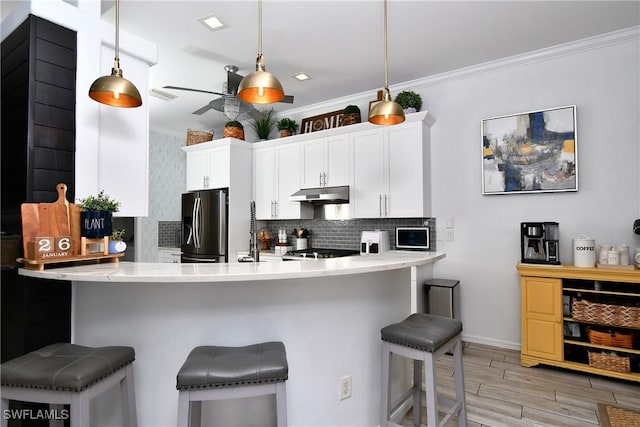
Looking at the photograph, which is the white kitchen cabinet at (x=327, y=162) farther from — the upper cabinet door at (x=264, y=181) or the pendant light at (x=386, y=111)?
the pendant light at (x=386, y=111)

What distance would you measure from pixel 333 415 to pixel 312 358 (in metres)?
0.35

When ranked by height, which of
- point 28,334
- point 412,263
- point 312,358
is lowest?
point 312,358

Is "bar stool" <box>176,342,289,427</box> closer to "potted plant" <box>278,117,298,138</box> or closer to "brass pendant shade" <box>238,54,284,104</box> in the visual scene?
"brass pendant shade" <box>238,54,284,104</box>

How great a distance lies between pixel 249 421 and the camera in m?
1.74

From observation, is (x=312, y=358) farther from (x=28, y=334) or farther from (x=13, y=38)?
(x=13, y=38)

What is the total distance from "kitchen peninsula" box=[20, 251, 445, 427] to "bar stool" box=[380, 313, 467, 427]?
19 centimetres

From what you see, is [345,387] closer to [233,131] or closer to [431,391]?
[431,391]

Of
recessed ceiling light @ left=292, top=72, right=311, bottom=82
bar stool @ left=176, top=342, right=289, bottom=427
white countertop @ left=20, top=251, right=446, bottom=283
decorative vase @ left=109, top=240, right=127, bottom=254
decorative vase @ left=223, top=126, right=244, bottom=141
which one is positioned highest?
recessed ceiling light @ left=292, top=72, right=311, bottom=82

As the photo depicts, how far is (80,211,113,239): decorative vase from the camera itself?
1.87m

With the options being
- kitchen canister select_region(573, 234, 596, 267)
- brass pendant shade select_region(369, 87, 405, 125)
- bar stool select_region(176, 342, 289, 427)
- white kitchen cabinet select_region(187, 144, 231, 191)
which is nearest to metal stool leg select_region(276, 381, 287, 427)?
bar stool select_region(176, 342, 289, 427)

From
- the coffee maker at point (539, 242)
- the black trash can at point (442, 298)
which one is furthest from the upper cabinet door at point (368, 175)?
the coffee maker at point (539, 242)

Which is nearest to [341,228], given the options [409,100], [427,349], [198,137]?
[409,100]

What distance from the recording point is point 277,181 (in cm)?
483

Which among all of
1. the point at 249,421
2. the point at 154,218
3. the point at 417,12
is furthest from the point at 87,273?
the point at 154,218
